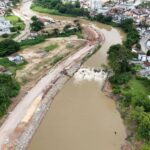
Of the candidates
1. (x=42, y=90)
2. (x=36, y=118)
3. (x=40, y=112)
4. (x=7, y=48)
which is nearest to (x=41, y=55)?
(x=7, y=48)

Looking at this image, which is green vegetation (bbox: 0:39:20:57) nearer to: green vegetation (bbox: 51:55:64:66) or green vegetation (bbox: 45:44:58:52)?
green vegetation (bbox: 45:44:58:52)

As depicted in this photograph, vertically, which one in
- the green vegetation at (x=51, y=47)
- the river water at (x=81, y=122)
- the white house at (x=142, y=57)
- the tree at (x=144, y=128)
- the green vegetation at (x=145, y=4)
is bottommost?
the river water at (x=81, y=122)

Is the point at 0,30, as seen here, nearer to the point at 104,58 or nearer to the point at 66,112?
the point at 104,58

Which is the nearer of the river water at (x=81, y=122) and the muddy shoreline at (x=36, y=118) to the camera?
the muddy shoreline at (x=36, y=118)

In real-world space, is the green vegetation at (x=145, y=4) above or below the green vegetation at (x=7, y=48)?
above

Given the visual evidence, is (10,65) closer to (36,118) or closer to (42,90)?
Answer: (42,90)

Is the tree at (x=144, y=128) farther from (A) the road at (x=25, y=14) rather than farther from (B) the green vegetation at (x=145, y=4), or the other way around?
(B) the green vegetation at (x=145, y=4)

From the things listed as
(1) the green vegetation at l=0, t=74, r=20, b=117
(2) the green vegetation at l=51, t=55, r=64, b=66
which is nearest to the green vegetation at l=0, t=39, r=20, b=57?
(2) the green vegetation at l=51, t=55, r=64, b=66

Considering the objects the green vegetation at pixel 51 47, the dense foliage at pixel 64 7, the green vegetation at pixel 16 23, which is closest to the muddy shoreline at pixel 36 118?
the green vegetation at pixel 51 47
